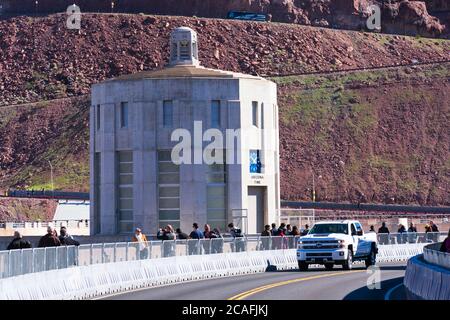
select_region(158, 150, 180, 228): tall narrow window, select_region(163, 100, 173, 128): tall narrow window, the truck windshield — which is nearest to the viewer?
the truck windshield

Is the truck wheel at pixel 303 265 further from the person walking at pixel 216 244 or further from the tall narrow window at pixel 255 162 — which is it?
the tall narrow window at pixel 255 162

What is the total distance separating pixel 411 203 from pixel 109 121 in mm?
86071

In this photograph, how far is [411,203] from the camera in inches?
6063

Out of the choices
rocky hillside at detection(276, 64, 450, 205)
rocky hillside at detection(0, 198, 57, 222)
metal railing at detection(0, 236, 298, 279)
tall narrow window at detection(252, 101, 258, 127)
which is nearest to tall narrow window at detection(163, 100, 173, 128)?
tall narrow window at detection(252, 101, 258, 127)

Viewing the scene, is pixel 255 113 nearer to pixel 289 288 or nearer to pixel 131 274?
pixel 131 274

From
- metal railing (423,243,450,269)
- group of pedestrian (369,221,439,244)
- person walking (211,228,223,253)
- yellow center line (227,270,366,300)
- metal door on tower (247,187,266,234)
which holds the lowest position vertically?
yellow center line (227,270,366,300)

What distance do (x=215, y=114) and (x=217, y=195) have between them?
4.00 meters

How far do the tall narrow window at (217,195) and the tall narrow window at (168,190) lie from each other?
153cm

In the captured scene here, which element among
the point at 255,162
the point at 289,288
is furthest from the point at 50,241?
the point at 255,162

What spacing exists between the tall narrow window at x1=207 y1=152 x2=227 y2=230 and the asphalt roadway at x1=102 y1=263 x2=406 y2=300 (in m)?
18.8

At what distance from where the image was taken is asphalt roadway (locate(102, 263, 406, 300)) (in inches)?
1421

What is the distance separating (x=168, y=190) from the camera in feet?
229

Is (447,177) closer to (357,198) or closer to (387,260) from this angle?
(357,198)

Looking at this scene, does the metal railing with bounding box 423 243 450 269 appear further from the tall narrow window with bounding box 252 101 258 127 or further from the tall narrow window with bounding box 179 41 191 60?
the tall narrow window with bounding box 179 41 191 60
